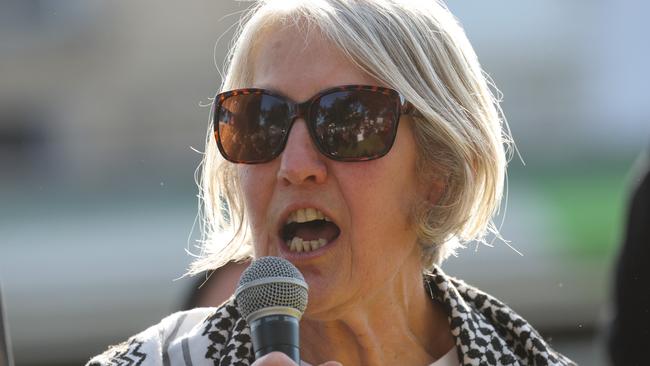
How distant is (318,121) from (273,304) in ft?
2.65

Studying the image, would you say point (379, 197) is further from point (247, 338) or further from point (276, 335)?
point (276, 335)

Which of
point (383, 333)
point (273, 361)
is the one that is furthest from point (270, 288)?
point (383, 333)

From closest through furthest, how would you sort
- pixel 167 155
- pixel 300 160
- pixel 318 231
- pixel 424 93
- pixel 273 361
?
1. pixel 273 361
2. pixel 300 160
3. pixel 318 231
4. pixel 424 93
5. pixel 167 155

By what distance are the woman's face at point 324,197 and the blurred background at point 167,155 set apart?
19.6 feet

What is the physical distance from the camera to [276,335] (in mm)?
2363

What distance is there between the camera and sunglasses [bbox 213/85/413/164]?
10.3 feet

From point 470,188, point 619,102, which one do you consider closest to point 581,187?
point 619,102

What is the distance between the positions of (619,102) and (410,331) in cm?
1179

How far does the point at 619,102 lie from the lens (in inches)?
578

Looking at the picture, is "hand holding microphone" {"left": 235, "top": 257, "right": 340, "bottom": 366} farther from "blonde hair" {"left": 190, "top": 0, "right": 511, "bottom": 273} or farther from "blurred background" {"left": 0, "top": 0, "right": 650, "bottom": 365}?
"blurred background" {"left": 0, "top": 0, "right": 650, "bottom": 365}

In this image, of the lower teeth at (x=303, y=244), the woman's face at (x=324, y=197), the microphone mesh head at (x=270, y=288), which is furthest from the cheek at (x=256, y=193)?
the microphone mesh head at (x=270, y=288)

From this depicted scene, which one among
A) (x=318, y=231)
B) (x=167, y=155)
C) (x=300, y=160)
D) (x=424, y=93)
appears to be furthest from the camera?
(x=167, y=155)

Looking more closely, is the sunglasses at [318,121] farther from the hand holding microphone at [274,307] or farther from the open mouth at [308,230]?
the hand holding microphone at [274,307]

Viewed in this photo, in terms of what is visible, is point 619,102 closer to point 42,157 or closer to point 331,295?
point 42,157
